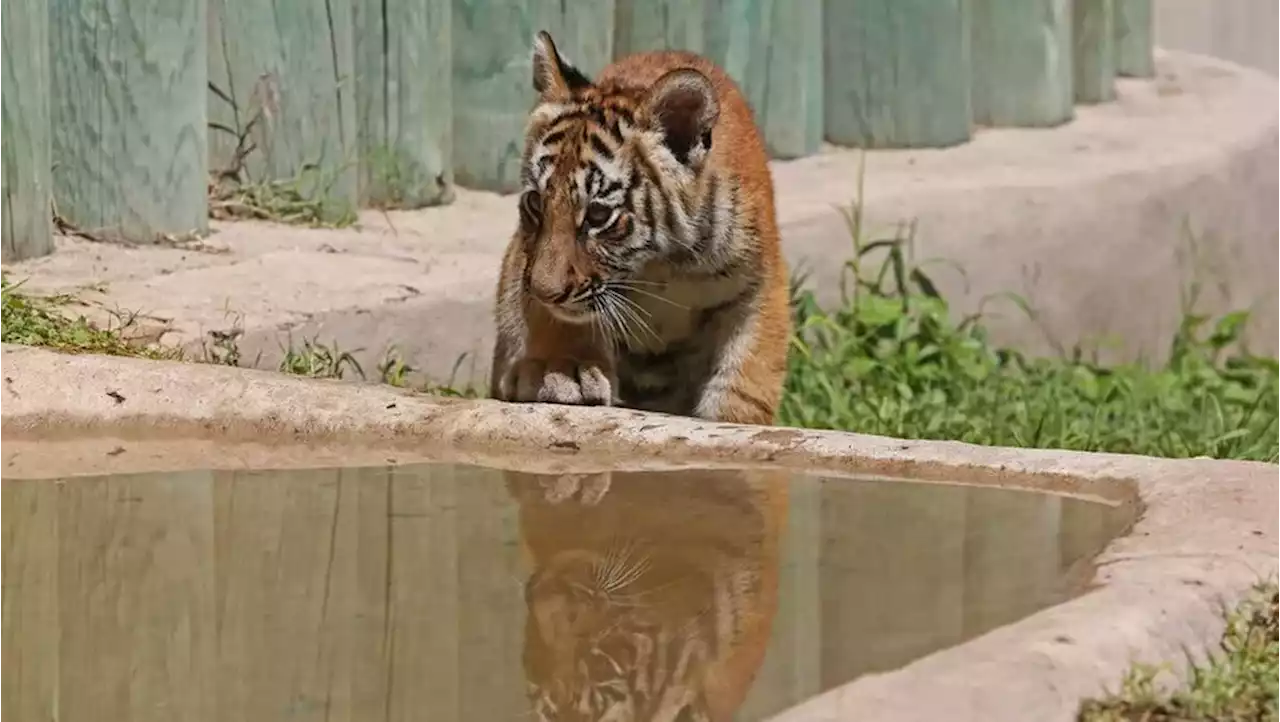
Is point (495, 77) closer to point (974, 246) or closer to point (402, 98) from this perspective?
point (402, 98)

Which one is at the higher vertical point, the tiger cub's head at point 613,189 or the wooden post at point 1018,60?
the wooden post at point 1018,60

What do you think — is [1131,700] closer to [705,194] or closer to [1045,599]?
[1045,599]

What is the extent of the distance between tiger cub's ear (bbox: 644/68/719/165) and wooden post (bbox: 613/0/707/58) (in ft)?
7.86

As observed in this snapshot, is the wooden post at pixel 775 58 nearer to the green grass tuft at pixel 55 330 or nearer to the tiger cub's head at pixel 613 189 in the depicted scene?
the tiger cub's head at pixel 613 189

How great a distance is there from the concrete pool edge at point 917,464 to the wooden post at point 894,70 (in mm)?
3818

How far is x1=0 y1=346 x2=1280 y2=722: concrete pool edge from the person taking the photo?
242 centimetres

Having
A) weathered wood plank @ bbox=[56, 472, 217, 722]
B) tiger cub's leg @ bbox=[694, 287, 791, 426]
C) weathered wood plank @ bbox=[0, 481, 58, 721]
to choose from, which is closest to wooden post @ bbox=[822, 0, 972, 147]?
tiger cub's leg @ bbox=[694, 287, 791, 426]

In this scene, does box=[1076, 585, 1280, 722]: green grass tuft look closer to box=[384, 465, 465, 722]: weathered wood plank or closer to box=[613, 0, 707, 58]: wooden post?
box=[384, 465, 465, 722]: weathered wood plank

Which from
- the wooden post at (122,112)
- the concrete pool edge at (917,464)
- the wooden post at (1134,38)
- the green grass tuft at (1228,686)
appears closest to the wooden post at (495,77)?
the wooden post at (122,112)

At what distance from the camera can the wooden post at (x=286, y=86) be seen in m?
6.00

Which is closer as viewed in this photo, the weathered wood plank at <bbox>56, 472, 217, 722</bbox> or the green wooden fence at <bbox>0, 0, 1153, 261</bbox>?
the weathered wood plank at <bbox>56, 472, 217, 722</bbox>

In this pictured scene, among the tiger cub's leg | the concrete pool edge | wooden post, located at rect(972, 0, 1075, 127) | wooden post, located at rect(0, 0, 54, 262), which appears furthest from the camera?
wooden post, located at rect(972, 0, 1075, 127)

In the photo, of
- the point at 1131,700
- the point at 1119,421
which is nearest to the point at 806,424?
the point at 1119,421

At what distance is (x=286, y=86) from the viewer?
603 centimetres
